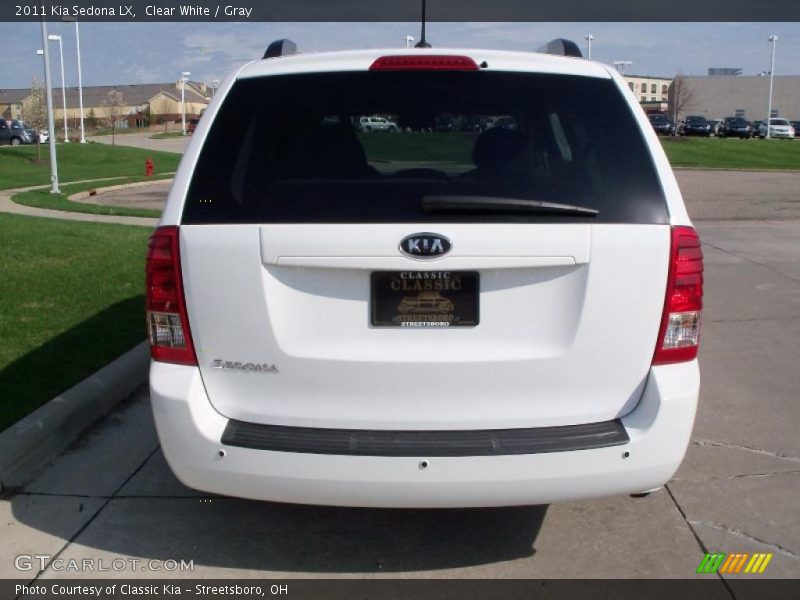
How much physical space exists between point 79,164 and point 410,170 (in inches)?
1387

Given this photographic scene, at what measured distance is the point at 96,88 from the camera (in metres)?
123

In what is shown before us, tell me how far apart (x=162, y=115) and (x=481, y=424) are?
107m

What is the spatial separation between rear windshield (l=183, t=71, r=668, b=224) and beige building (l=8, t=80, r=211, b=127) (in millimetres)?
94082

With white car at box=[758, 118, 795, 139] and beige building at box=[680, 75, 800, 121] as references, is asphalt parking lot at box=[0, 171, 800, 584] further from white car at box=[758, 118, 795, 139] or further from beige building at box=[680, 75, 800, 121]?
beige building at box=[680, 75, 800, 121]

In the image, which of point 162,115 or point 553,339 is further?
point 162,115

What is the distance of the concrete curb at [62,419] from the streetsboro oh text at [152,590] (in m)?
1.03

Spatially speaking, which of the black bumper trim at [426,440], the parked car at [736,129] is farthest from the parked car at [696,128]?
the black bumper trim at [426,440]

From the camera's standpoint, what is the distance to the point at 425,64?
11.9 feet

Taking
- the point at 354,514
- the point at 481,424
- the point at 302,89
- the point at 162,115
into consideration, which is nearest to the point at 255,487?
the point at 481,424

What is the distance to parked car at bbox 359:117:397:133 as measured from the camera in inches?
161

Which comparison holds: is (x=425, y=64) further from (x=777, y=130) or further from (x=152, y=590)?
A: (x=777, y=130)

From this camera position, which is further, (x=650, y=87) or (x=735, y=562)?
(x=650, y=87)

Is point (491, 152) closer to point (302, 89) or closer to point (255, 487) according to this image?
point (302, 89)

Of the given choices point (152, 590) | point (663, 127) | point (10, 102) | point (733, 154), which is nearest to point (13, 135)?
point (733, 154)
